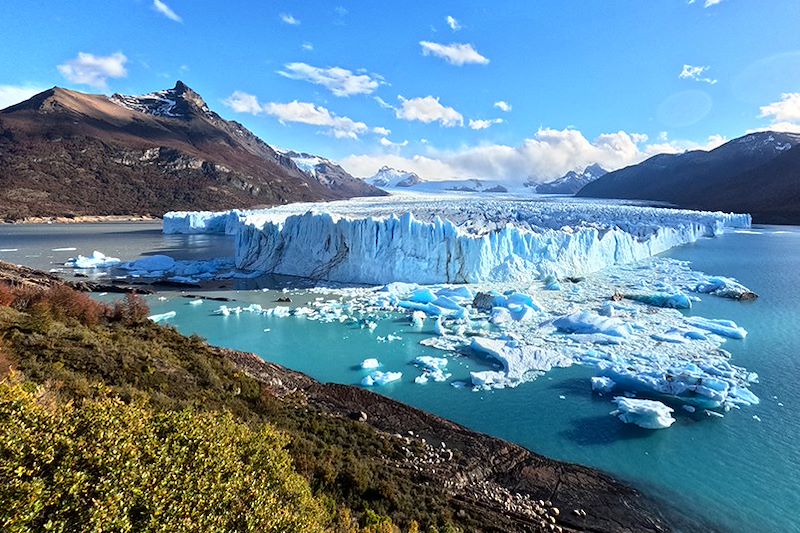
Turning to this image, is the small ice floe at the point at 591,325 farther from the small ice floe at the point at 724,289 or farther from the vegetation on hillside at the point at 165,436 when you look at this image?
the vegetation on hillside at the point at 165,436

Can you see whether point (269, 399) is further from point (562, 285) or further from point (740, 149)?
point (740, 149)

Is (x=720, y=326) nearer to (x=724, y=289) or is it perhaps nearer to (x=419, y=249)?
(x=724, y=289)

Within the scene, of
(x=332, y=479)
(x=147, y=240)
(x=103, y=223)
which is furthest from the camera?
(x=103, y=223)

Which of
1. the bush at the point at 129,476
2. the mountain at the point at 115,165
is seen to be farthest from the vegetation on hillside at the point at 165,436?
the mountain at the point at 115,165

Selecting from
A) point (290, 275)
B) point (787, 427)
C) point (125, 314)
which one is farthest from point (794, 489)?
point (290, 275)

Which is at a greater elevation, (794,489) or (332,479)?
(332,479)

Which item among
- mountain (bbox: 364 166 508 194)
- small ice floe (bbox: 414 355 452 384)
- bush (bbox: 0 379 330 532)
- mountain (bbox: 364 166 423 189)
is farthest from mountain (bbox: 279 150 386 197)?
bush (bbox: 0 379 330 532)
